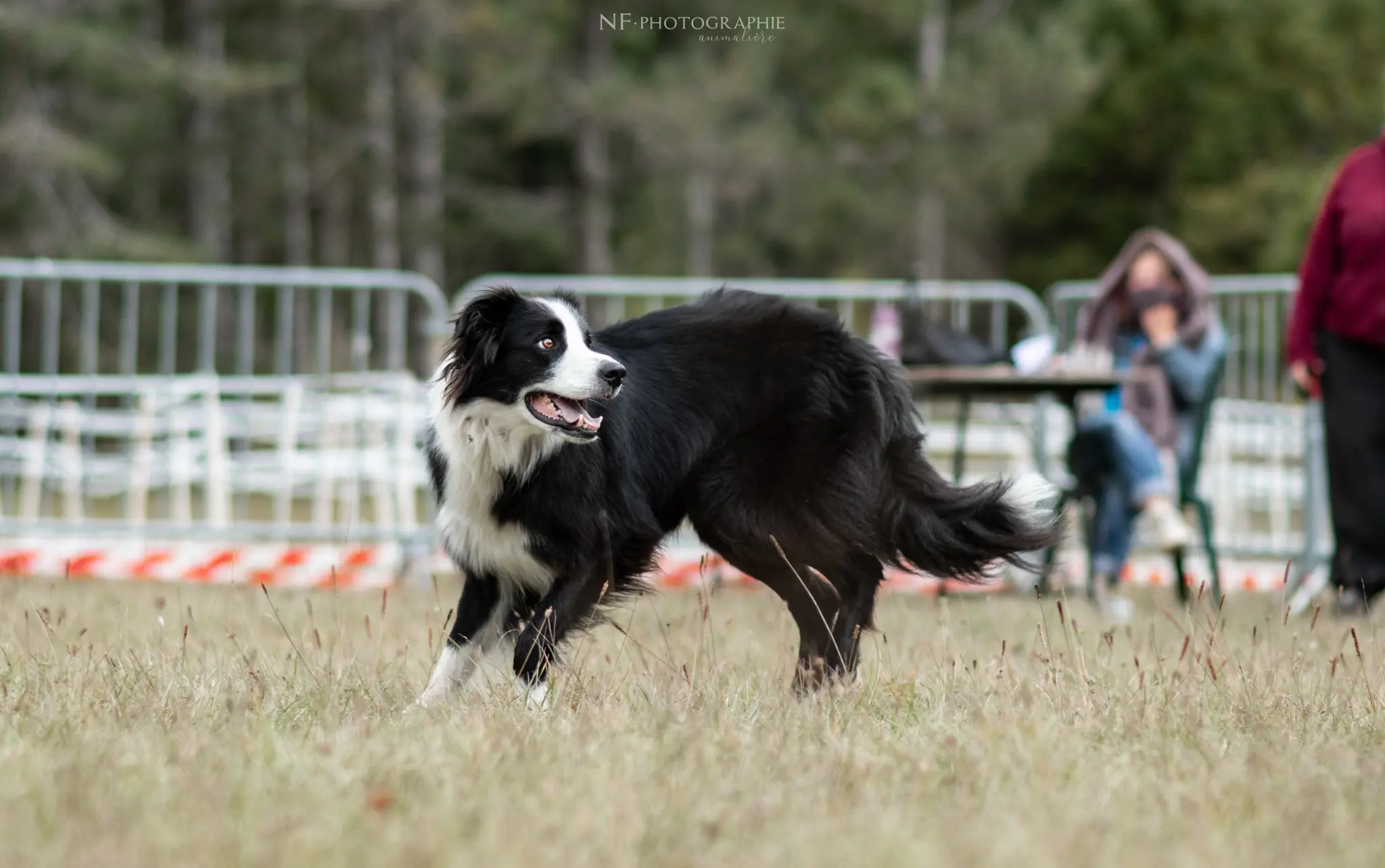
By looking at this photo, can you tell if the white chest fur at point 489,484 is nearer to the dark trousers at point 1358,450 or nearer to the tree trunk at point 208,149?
the dark trousers at point 1358,450

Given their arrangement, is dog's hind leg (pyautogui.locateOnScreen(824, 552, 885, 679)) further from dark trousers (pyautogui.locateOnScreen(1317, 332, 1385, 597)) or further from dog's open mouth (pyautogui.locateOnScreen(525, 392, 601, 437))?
dark trousers (pyautogui.locateOnScreen(1317, 332, 1385, 597))

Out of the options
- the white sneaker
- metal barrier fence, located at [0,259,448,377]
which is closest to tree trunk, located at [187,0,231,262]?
metal barrier fence, located at [0,259,448,377]

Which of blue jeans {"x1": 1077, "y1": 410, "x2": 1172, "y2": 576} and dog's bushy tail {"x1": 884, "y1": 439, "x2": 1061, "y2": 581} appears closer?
dog's bushy tail {"x1": 884, "y1": 439, "x2": 1061, "y2": 581}

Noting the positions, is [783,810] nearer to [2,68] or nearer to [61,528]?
[61,528]

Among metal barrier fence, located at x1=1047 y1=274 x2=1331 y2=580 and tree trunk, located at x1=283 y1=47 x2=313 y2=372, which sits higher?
tree trunk, located at x1=283 y1=47 x2=313 y2=372

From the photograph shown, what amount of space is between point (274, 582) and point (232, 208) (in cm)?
2139

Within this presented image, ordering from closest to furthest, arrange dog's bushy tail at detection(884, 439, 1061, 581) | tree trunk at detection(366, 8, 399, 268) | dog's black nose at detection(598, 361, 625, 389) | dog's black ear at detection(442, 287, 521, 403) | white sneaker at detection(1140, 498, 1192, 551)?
dog's black nose at detection(598, 361, 625, 389), dog's black ear at detection(442, 287, 521, 403), dog's bushy tail at detection(884, 439, 1061, 581), white sneaker at detection(1140, 498, 1192, 551), tree trunk at detection(366, 8, 399, 268)

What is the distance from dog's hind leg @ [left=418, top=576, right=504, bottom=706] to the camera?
4418 millimetres

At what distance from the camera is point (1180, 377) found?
820cm

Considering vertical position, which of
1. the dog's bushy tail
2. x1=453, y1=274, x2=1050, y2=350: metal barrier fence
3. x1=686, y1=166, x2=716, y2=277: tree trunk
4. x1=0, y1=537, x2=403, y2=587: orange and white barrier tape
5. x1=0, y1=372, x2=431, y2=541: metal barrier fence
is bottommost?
x1=0, y1=537, x2=403, y2=587: orange and white barrier tape

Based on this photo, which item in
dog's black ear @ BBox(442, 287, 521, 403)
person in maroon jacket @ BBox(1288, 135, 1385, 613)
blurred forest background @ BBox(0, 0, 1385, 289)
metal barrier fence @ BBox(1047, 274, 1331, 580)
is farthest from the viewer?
blurred forest background @ BBox(0, 0, 1385, 289)

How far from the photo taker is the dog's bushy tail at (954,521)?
4852mm

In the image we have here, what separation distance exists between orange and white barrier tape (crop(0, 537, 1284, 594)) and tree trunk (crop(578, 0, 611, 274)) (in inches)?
617

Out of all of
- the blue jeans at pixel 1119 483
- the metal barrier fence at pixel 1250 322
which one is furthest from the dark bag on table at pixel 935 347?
the metal barrier fence at pixel 1250 322
